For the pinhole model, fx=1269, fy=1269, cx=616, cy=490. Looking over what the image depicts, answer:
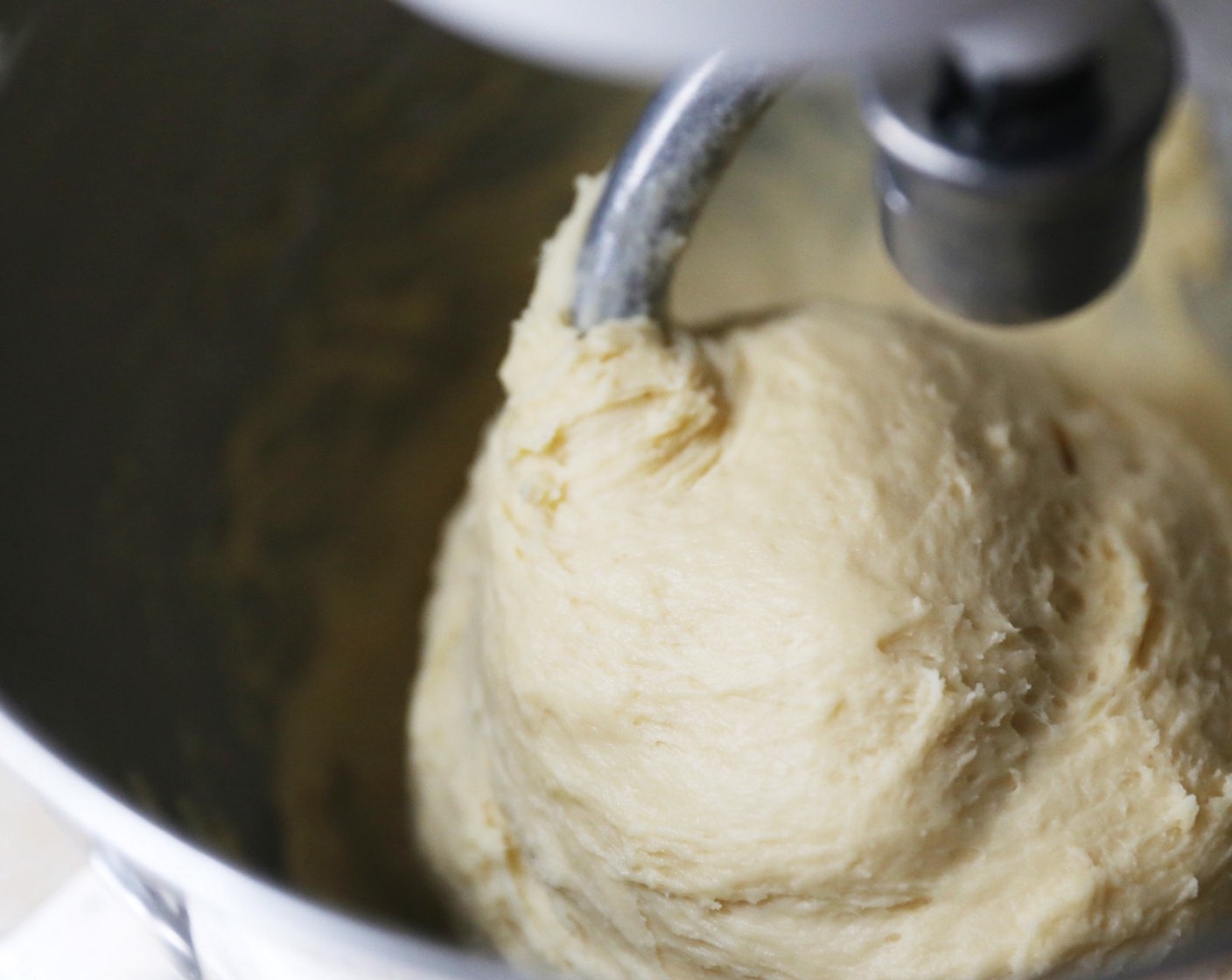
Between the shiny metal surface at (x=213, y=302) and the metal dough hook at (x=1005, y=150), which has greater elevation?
the metal dough hook at (x=1005, y=150)

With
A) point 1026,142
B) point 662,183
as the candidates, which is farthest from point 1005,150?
point 662,183

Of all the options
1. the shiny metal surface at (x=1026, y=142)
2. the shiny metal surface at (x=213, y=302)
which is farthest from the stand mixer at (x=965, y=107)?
the shiny metal surface at (x=213, y=302)

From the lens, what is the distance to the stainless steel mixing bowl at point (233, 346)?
0.78 metres

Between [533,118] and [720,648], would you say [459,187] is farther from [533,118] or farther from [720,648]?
[720,648]

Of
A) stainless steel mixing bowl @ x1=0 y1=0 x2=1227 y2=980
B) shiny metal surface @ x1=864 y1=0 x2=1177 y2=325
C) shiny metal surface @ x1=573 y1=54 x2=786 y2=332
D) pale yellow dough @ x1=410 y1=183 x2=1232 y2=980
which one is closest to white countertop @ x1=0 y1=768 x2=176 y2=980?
stainless steel mixing bowl @ x1=0 y1=0 x2=1227 y2=980

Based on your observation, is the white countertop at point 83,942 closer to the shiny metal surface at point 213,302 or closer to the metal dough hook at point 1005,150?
the shiny metal surface at point 213,302

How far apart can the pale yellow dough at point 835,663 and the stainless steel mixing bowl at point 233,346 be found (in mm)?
205

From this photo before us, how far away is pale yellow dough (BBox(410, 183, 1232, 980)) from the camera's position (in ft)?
2.01

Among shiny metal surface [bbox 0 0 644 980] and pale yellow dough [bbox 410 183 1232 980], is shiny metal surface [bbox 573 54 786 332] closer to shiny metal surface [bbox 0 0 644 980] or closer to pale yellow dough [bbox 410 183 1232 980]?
pale yellow dough [bbox 410 183 1232 980]

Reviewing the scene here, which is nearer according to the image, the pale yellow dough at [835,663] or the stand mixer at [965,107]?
the stand mixer at [965,107]

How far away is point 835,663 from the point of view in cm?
61

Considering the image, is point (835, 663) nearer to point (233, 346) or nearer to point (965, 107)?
point (965, 107)

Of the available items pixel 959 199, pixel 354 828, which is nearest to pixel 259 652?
pixel 354 828

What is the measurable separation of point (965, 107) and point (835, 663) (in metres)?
0.30
